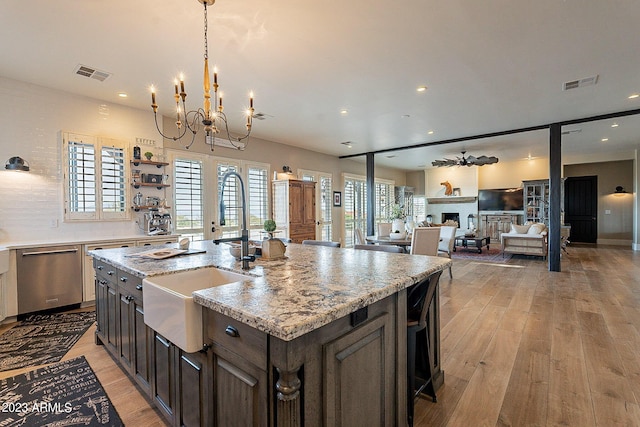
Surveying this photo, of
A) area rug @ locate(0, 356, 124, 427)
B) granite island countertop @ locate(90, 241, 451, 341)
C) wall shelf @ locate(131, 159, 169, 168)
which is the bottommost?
area rug @ locate(0, 356, 124, 427)

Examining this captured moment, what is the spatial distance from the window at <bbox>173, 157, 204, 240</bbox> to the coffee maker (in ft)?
1.27

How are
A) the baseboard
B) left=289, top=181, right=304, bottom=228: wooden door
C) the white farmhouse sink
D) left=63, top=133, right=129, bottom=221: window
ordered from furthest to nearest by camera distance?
1. the baseboard
2. left=289, top=181, right=304, bottom=228: wooden door
3. left=63, top=133, right=129, bottom=221: window
4. the white farmhouse sink

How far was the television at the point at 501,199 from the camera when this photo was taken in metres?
10.0

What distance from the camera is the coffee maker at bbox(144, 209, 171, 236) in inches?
180

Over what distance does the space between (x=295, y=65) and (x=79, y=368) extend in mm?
3468

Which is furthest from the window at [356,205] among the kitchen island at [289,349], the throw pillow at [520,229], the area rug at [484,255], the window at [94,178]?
the kitchen island at [289,349]

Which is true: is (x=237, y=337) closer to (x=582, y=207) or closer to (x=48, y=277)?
(x=48, y=277)

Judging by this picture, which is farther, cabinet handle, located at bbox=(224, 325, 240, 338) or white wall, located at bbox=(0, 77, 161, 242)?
white wall, located at bbox=(0, 77, 161, 242)

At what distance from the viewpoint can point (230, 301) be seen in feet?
4.00

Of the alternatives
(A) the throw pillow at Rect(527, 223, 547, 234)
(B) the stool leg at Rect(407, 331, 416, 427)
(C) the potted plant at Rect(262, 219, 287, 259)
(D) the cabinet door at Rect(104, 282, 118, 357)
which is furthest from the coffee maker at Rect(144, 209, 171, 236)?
(A) the throw pillow at Rect(527, 223, 547, 234)

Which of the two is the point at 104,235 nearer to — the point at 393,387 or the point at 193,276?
the point at 193,276

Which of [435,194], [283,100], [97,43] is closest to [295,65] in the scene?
[283,100]

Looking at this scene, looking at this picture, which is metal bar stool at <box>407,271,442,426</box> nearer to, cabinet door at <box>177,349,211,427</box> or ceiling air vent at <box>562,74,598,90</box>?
cabinet door at <box>177,349,211,427</box>

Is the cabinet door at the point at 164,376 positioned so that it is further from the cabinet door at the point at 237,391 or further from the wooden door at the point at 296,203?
the wooden door at the point at 296,203
